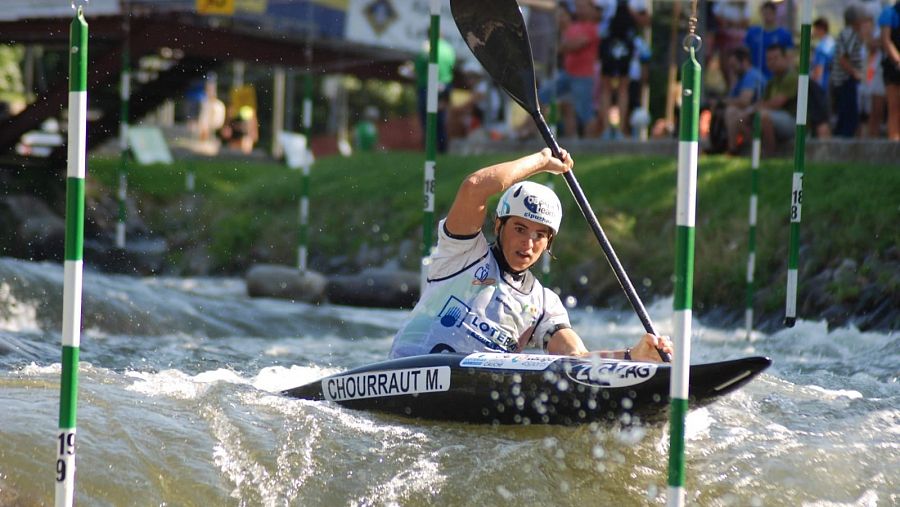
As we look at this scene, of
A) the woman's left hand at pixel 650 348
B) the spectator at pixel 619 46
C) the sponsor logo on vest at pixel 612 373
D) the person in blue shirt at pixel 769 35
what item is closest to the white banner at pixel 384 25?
the spectator at pixel 619 46

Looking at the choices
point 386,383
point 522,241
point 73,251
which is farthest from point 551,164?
point 73,251

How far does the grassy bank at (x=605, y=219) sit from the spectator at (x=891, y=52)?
2.11 ft

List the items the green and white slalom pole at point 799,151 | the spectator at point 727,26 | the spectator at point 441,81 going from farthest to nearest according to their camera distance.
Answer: the spectator at point 441,81 → the spectator at point 727,26 → the green and white slalom pole at point 799,151

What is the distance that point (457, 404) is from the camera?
5.45 m

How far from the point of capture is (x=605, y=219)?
12.3 meters

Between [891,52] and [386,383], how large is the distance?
259 inches

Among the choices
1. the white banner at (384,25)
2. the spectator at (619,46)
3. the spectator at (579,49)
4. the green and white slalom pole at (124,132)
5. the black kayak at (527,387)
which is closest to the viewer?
the black kayak at (527,387)

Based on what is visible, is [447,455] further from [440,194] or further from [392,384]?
[440,194]

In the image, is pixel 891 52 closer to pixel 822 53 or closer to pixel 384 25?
pixel 822 53

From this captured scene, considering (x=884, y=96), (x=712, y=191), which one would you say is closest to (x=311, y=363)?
(x=712, y=191)

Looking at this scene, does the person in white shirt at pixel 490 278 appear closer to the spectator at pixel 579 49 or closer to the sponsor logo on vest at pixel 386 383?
the sponsor logo on vest at pixel 386 383

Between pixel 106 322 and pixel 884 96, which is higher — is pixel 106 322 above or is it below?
below

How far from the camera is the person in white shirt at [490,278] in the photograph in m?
5.68

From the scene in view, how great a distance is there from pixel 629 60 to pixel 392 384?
26.2 ft
